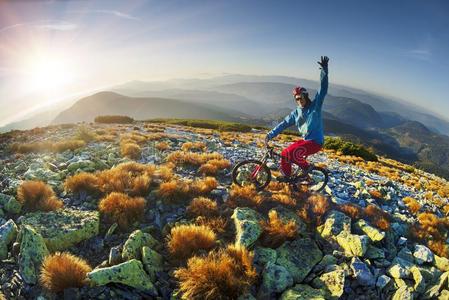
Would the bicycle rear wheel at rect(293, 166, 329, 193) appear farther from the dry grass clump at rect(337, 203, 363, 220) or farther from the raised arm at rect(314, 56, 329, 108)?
the raised arm at rect(314, 56, 329, 108)

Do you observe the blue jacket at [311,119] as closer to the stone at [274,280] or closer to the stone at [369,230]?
the stone at [369,230]

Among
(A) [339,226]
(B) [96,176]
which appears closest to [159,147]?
(B) [96,176]

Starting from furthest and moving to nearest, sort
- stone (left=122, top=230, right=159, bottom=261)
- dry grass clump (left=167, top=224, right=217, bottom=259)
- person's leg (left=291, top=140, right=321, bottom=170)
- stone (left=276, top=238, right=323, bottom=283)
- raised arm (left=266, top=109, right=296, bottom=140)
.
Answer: raised arm (left=266, top=109, right=296, bottom=140), person's leg (left=291, top=140, right=321, bottom=170), stone (left=276, top=238, right=323, bottom=283), dry grass clump (left=167, top=224, right=217, bottom=259), stone (left=122, top=230, right=159, bottom=261)

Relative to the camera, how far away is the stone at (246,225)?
7418 millimetres

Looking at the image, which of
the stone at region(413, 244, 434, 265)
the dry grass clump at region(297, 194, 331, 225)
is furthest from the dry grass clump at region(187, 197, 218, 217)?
the stone at region(413, 244, 434, 265)

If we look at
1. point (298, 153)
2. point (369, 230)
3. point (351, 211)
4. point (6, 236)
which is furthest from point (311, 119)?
point (6, 236)

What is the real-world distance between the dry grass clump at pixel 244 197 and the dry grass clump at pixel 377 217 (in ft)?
11.7

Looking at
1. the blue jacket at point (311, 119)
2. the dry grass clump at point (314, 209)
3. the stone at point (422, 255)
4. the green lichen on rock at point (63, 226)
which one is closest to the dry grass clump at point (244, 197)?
the dry grass clump at point (314, 209)

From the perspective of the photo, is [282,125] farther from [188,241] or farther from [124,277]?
[124,277]

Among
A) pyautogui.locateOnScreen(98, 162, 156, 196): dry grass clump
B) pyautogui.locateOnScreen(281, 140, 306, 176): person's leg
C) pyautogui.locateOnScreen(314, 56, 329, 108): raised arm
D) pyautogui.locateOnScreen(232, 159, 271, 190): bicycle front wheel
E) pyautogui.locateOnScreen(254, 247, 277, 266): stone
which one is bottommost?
pyautogui.locateOnScreen(254, 247, 277, 266): stone

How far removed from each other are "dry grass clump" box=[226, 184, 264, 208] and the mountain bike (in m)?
0.42

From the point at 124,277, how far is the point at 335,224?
595cm

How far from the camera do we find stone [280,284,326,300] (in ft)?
19.9

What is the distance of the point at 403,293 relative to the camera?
6.41 meters
